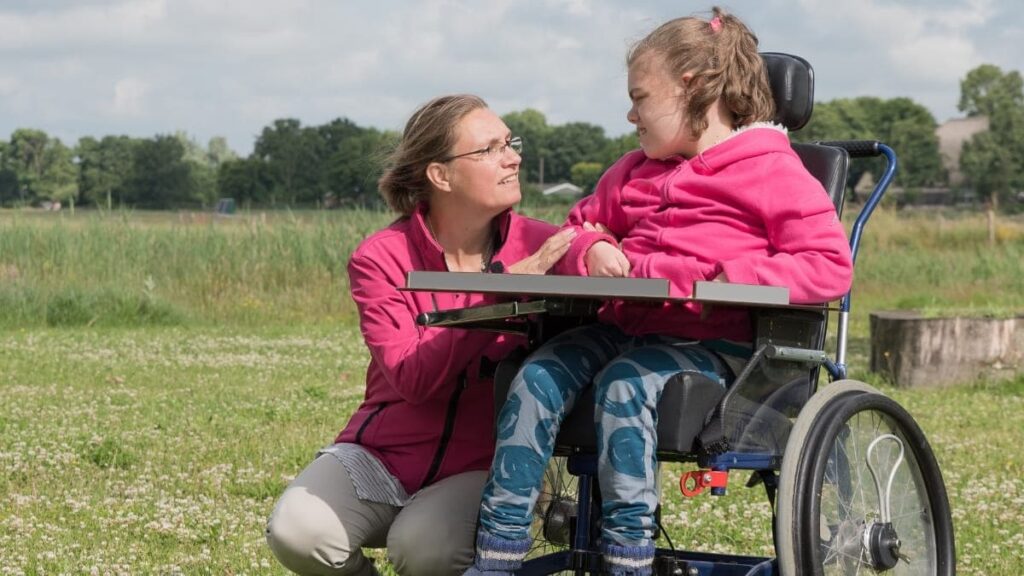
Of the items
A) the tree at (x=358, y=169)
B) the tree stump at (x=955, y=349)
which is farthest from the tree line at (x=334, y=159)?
the tree stump at (x=955, y=349)

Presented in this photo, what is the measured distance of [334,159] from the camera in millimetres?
42562

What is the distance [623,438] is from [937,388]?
7552mm

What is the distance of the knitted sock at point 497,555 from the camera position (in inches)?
124

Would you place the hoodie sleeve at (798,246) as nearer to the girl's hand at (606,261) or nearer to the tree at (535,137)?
the girl's hand at (606,261)

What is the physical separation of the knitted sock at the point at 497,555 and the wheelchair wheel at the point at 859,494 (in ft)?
1.92

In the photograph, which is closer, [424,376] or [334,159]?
[424,376]

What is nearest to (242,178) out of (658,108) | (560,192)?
(560,192)

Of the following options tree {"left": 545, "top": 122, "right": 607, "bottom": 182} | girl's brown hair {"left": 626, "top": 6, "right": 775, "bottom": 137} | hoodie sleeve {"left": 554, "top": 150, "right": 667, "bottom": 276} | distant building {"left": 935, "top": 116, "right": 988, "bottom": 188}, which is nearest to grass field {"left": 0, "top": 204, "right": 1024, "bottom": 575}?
hoodie sleeve {"left": 554, "top": 150, "right": 667, "bottom": 276}

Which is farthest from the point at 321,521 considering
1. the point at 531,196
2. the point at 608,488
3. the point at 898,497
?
the point at 531,196

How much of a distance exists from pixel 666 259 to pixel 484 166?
0.65 metres

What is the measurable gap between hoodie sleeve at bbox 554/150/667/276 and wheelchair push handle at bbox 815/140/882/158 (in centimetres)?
62

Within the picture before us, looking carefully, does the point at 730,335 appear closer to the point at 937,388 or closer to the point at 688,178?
the point at 688,178

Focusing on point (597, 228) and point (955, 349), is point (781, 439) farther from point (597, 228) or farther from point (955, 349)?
point (955, 349)

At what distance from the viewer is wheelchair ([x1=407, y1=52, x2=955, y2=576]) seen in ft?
10.5
